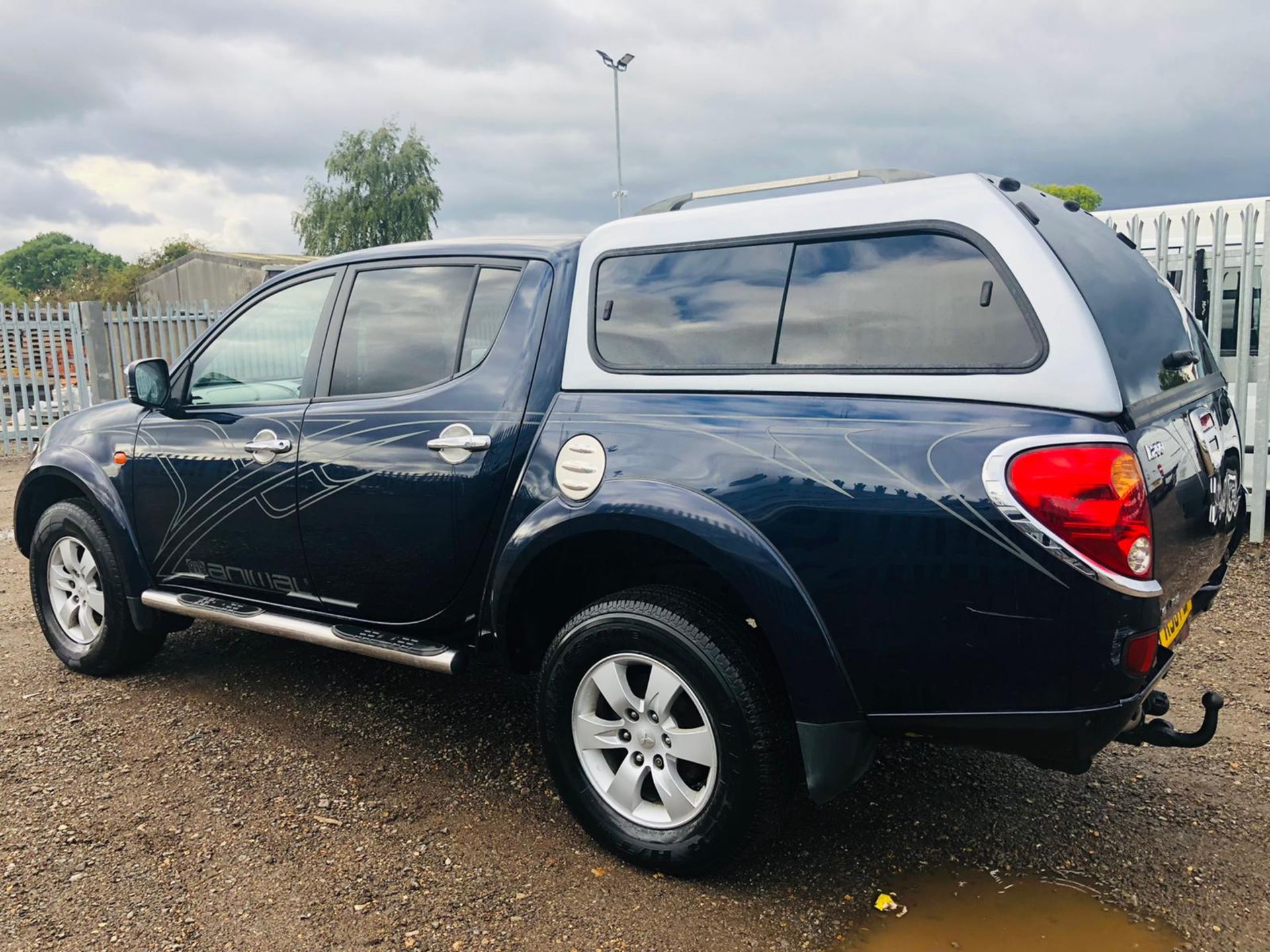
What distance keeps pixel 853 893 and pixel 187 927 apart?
1.82m

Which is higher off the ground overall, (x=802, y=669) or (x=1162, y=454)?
(x=1162, y=454)

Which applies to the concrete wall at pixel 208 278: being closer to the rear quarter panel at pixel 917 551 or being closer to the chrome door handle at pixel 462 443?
the chrome door handle at pixel 462 443

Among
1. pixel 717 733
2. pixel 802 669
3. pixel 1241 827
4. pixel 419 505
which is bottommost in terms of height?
pixel 1241 827

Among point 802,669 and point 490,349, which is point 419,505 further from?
point 802,669

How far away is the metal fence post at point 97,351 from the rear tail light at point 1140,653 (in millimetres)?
14397

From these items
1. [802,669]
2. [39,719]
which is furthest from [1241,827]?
[39,719]

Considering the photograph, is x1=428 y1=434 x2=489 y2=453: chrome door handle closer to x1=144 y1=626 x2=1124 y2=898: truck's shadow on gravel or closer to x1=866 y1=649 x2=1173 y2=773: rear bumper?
x1=144 y1=626 x2=1124 y2=898: truck's shadow on gravel

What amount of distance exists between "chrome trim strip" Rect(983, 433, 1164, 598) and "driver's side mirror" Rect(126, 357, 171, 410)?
332cm

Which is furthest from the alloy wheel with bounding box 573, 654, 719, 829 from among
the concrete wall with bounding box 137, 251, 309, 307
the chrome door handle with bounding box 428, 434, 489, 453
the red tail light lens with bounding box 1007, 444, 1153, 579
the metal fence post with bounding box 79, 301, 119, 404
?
the concrete wall with bounding box 137, 251, 309, 307

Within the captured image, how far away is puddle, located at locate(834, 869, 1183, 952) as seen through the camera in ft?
8.34

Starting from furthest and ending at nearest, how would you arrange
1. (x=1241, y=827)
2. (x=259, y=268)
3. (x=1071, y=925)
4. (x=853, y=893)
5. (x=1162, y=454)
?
(x=259, y=268)
(x=1241, y=827)
(x=853, y=893)
(x=1071, y=925)
(x=1162, y=454)

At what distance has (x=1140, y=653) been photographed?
2.25m

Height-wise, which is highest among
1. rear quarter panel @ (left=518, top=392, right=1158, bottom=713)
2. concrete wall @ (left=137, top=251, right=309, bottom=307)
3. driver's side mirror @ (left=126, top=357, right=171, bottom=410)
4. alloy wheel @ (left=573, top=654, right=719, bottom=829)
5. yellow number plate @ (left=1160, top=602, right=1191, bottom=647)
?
concrete wall @ (left=137, top=251, right=309, bottom=307)

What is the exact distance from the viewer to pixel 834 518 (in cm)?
244
